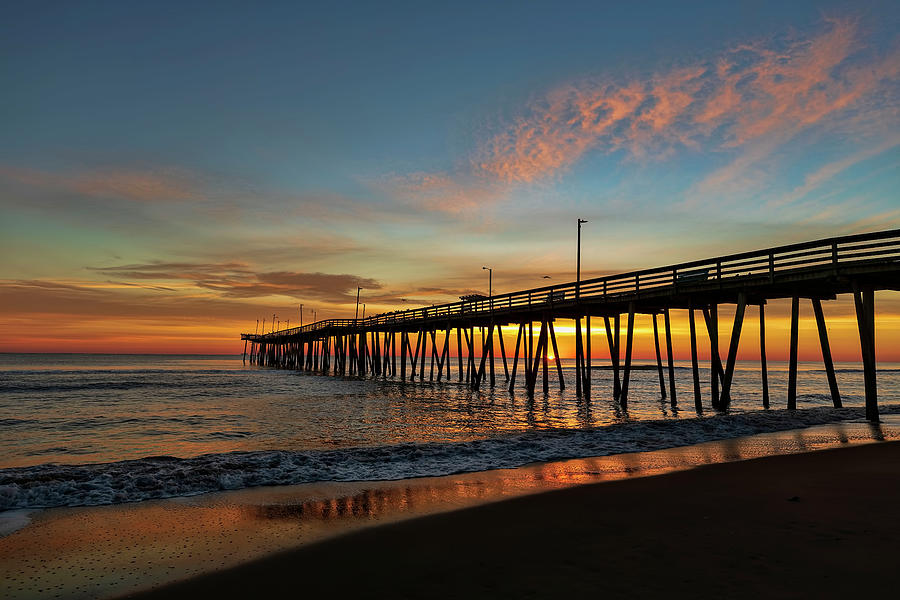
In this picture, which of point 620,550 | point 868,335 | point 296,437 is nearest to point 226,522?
point 620,550

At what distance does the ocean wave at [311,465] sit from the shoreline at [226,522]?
1.70 feet

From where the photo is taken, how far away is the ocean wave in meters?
8.37

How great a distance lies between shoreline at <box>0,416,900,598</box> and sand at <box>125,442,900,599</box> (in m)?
0.49

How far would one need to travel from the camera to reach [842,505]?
21.5 feet

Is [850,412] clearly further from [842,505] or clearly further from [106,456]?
[106,456]

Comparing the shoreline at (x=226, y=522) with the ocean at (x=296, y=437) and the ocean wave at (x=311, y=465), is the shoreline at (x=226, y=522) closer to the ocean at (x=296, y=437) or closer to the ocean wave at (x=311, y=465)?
the ocean wave at (x=311, y=465)

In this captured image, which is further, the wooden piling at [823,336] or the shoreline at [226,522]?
the wooden piling at [823,336]

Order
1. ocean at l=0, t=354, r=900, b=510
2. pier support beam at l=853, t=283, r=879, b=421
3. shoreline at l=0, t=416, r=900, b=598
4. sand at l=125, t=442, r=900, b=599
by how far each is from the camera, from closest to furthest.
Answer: sand at l=125, t=442, r=900, b=599 → shoreline at l=0, t=416, r=900, b=598 → ocean at l=0, t=354, r=900, b=510 → pier support beam at l=853, t=283, r=879, b=421

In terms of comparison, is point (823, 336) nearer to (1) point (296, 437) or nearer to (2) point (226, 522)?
(1) point (296, 437)

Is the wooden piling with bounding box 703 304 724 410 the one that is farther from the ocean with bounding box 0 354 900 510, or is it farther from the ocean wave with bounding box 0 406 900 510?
the ocean wave with bounding box 0 406 900 510

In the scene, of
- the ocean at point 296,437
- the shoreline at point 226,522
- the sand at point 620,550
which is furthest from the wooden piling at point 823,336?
the sand at point 620,550

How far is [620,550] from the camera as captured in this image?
5.24 metres

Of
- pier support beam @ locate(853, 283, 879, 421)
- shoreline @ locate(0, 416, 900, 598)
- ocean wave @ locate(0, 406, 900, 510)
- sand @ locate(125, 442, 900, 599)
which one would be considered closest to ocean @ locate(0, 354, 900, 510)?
ocean wave @ locate(0, 406, 900, 510)

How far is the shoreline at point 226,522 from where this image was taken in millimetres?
5075
